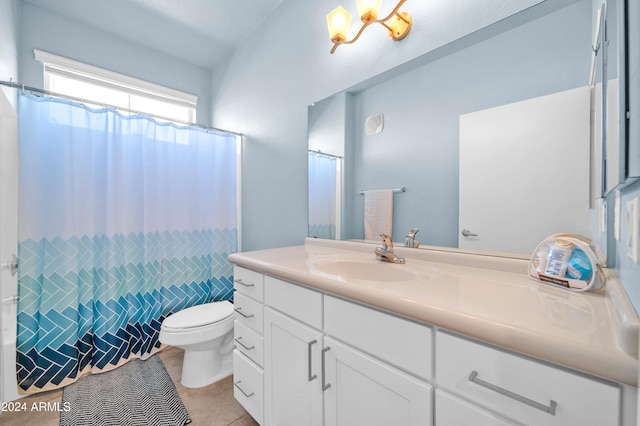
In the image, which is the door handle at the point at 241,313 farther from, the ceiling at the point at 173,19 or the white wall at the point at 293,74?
the ceiling at the point at 173,19

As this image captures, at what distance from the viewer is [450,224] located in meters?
1.15

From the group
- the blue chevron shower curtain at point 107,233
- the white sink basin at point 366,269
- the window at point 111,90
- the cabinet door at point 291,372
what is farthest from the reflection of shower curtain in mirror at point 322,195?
the window at point 111,90

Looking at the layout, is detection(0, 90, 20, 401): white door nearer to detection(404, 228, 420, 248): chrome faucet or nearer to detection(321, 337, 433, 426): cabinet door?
detection(321, 337, 433, 426): cabinet door

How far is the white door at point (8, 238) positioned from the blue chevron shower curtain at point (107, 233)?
0.21 feet

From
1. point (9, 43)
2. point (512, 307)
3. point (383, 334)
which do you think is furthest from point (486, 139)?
point (9, 43)

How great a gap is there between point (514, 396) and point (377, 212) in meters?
0.97

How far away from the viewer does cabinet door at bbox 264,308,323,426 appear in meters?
0.96

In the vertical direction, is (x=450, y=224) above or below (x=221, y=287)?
above

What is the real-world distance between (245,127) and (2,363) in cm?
205

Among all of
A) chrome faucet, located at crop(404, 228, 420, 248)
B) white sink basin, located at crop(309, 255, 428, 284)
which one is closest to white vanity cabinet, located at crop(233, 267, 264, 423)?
white sink basin, located at crop(309, 255, 428, 284)

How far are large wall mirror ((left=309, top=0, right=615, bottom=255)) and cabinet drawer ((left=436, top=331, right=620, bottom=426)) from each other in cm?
58

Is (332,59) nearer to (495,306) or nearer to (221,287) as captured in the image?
(495,306)

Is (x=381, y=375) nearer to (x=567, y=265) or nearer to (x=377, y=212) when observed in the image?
(x=567, y=265)

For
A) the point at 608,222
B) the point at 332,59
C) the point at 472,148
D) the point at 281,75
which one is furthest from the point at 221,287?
the point at 608,222
